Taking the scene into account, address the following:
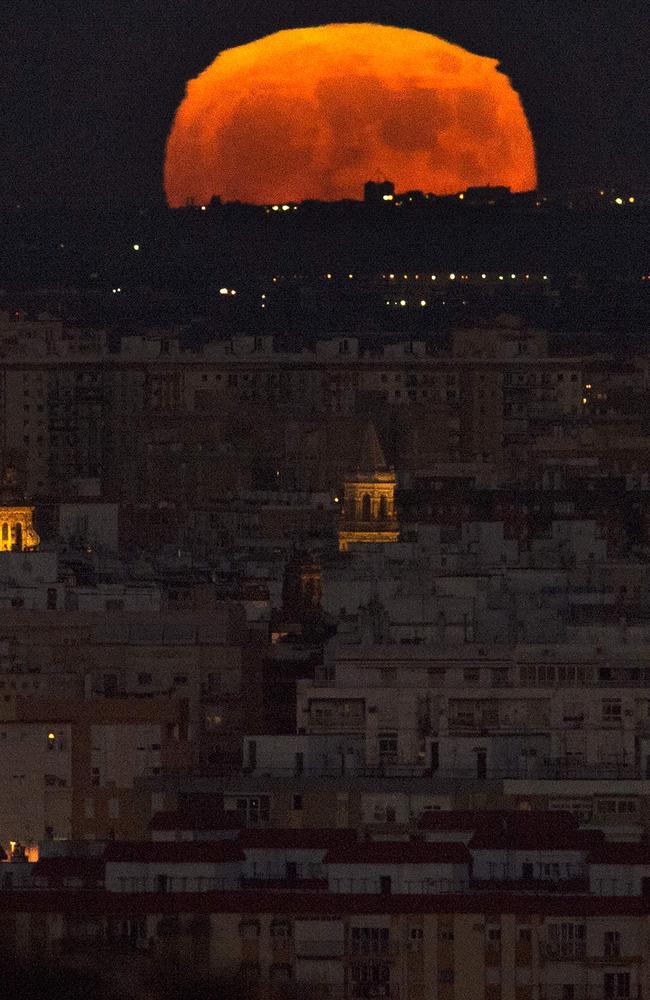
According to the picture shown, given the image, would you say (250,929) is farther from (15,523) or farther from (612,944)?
(15,523)

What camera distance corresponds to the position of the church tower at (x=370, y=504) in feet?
253

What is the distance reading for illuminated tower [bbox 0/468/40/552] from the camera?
235 feet

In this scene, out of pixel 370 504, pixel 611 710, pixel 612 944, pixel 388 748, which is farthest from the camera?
pixel 370 504

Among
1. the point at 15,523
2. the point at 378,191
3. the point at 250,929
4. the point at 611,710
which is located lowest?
the point at 250,929

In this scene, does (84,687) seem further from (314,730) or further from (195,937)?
(195,937)

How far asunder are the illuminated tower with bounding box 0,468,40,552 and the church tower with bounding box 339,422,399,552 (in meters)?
3.40

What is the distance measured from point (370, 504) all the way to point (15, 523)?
24.2 ft

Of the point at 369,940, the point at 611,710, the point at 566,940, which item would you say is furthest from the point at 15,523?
the point at 566,940

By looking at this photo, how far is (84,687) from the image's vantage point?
56500 mm

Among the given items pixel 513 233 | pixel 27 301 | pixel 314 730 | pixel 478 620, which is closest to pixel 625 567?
pixel 478 620

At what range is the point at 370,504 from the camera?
260ft

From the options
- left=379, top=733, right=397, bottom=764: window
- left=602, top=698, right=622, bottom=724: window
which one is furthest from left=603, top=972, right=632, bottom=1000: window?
left=602, top=698, right=622, bottom=724: window

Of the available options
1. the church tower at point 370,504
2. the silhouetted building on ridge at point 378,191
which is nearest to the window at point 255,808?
the church tower at point 370,504

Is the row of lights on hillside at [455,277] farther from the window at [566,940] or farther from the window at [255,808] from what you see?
the window at [566,940]
